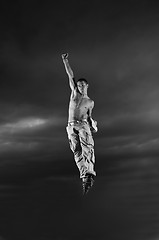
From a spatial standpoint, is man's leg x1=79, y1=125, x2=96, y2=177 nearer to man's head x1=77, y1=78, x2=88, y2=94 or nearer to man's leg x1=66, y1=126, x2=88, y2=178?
man's leg x1=66, y1=126, x2=88, y2=178

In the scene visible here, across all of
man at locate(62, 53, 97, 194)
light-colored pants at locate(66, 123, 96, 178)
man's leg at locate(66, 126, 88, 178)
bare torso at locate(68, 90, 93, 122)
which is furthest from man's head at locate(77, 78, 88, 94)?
man's leg at locate(66, 126, 88, 178)

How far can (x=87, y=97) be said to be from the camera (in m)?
14.1

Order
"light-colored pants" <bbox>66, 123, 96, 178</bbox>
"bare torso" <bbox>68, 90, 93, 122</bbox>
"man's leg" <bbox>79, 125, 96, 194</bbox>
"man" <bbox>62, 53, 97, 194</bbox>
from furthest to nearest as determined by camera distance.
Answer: "bare torso" <bbox>68, 90, 93, 122</bbox> < "man" <bbox>62, 53, 97, 194</bbox> < "light-colored pants" <bbox>66, 123, 96, 178</bbox> < "man's leg" <bbox>79, 125, 96, 194</bbox>

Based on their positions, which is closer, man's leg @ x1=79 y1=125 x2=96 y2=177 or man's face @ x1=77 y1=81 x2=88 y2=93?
man's leg @ x1=79 y1=125 x2=96 y2=177

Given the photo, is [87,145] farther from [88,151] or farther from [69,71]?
[69,71]

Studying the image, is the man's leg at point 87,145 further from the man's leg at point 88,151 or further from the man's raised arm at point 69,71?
the man's raised arm at point 69,71

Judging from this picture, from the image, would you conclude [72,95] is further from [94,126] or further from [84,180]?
[84,180]

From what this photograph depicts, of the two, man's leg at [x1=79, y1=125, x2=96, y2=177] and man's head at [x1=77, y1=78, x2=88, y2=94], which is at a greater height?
man's head at [x1=77, y1=78, x2=88, y2=94]

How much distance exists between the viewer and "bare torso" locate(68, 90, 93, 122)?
13836 millimetres

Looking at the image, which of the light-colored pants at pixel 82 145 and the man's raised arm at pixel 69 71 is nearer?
the light-colored pants at pixel 82 145

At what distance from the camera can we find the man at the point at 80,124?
1371 centimetres

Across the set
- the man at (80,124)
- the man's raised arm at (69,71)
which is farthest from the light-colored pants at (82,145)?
the man's raised arm at (69,71)

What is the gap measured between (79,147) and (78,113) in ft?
3.31

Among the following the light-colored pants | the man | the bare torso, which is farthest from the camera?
the bare torso
